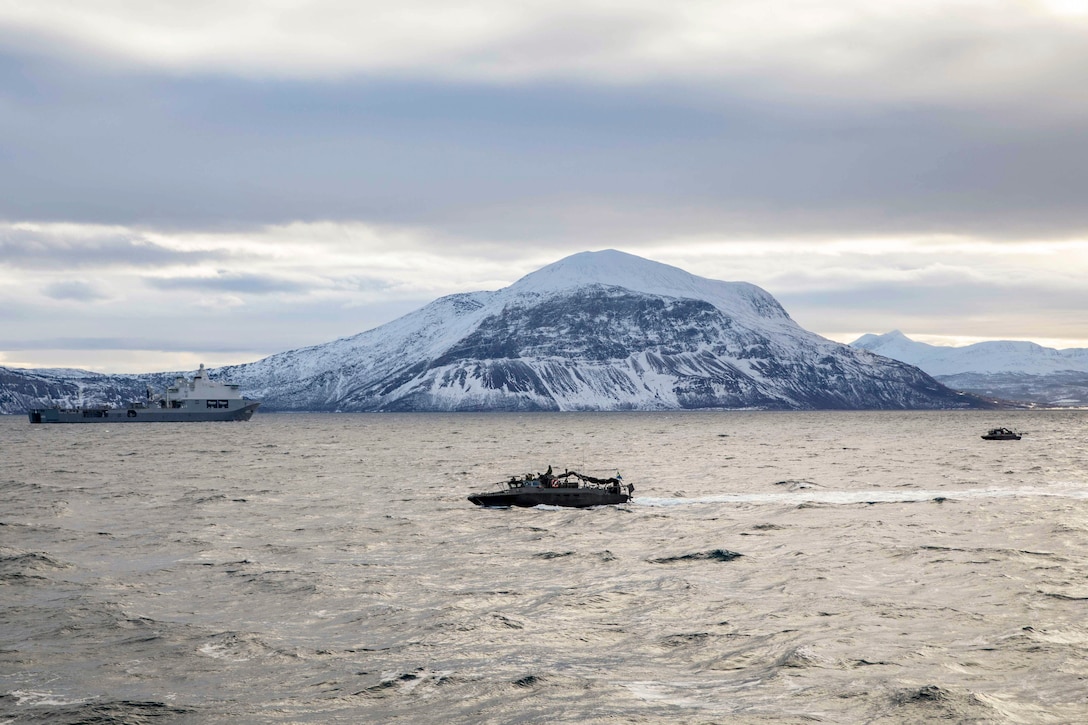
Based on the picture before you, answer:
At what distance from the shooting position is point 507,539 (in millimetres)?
65500

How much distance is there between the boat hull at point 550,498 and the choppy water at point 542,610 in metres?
1.72

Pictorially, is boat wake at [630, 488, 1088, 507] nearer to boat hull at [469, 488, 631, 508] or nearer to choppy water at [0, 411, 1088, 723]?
choppy water at [0, 411, 1088, 723]

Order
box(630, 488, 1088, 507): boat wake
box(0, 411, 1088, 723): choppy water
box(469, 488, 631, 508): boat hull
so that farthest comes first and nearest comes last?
box(630, 488, 1088, 507): boat wake, box(469, 488, 631, 508): boat hull, box(0, 411, 1088, 723): choppy water

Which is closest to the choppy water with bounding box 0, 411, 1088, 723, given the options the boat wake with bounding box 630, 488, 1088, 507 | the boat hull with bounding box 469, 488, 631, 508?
the boat wake with bounding box 630, 488, 1088, 507

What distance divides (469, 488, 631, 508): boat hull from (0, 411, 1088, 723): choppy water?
172cm

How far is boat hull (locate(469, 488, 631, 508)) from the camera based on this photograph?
8591 cm

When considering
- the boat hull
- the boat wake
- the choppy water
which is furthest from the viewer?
the boat wake

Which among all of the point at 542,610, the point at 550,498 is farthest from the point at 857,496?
the point at 542,610

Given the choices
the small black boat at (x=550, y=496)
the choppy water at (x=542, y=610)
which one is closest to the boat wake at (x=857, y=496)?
the choppy water at (x=542, y=610)

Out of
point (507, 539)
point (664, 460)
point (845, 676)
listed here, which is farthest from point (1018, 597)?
point (664, 460)

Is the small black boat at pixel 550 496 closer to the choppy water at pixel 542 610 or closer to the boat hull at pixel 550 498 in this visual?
the boat hull at pixel 550 498

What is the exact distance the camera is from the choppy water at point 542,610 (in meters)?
30.3

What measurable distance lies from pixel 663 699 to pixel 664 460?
5121 inches

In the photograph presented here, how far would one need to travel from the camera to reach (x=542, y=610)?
141 feet
